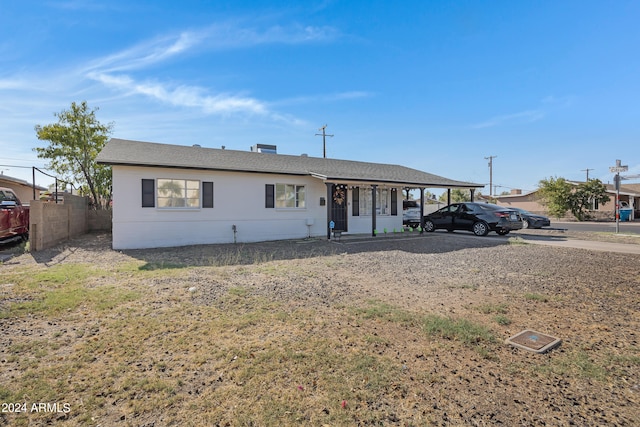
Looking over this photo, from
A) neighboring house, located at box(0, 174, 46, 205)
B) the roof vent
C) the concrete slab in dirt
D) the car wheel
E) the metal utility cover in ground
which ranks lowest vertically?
the metal utility cover in ground

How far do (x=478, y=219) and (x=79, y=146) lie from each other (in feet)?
68.3

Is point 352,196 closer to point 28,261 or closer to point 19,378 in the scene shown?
Answer: point 28,261

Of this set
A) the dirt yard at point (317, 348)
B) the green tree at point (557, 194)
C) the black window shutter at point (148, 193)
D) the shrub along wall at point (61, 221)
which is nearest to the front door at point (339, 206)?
the black window shutter at point (148, 193)

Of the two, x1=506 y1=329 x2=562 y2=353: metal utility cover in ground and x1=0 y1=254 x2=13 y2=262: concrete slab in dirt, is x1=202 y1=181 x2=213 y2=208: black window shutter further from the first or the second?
x1=506 y1=329 x2=562 y2=353: metal utility cover in ground

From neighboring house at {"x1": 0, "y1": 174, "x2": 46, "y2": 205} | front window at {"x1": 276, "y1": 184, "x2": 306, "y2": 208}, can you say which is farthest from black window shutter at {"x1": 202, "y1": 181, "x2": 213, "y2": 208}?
neighboring house at {"x1": 0, "y1": 174, "x2": 46, "y2": 205}

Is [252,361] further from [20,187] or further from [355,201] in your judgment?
[20,187]

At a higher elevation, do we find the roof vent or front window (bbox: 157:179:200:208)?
the roof vent

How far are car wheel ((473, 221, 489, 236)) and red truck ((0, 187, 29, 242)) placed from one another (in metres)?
18.2

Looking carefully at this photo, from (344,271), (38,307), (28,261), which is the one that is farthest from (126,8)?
(344,271)

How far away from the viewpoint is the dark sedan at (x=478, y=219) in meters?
13.9

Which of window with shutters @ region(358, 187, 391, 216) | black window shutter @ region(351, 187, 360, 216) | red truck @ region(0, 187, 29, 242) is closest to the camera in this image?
red truck @ region(0, 187, 29, 242)

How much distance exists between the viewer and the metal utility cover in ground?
326 cm

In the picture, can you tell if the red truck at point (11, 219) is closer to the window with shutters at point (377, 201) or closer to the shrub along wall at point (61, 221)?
the shrub along wall at point (61, 221)

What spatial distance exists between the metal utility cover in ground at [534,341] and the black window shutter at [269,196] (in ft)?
33.3
